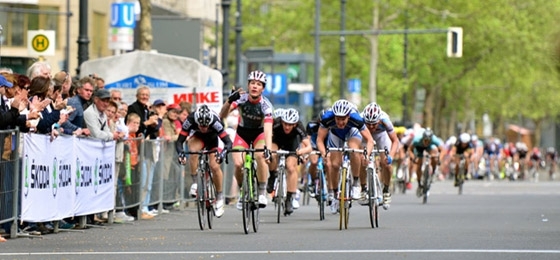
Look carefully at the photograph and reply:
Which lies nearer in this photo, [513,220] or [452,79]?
[513,220]

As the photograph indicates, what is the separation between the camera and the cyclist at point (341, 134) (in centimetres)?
2269

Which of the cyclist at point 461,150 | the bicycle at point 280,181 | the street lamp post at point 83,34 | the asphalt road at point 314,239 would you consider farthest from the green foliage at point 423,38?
the asphalt road at point 314,239

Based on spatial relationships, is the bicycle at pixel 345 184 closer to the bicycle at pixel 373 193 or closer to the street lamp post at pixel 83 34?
the bicycle at pixel 373 193

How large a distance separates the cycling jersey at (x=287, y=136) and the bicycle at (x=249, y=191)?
14.0 feet

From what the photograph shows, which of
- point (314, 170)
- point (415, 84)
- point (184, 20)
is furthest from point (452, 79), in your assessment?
point (314, 170)

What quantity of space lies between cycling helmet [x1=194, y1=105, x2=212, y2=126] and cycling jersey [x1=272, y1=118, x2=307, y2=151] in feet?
13.7

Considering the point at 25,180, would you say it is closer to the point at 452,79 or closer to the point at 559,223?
the point at 559,223

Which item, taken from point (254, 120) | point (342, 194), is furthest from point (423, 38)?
point (342, 194)

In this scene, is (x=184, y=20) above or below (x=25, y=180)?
above

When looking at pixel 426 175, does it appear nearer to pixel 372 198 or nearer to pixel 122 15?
pixel 122 15

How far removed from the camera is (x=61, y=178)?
2105cm

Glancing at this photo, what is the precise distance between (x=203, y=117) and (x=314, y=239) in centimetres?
265

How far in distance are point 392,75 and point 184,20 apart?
4368 cm

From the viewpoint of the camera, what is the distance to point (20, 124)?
19344 mm
